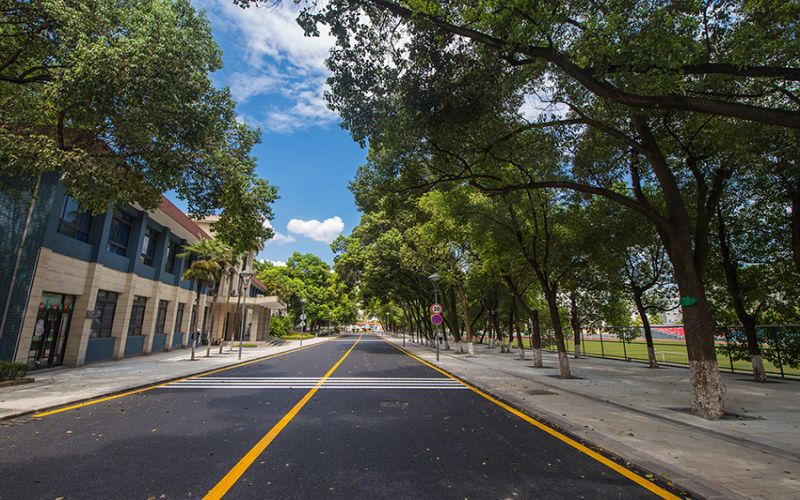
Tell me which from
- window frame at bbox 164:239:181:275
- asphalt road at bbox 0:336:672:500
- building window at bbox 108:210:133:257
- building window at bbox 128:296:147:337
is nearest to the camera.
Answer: asphalt road at bbox 0:336:672:500

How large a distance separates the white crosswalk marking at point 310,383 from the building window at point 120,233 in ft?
37.1

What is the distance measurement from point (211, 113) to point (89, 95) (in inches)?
104

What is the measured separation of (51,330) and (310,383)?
12.3m

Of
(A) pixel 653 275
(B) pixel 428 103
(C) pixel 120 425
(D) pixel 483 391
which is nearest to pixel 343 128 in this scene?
(B) pixel 428 103

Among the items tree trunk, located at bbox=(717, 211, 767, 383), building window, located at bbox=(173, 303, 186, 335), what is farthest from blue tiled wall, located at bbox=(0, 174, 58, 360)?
tree trunk, located at bbox=(717, 211, 767, 383)

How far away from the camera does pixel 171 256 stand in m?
26.7

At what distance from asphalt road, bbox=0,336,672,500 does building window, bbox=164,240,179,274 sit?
20.3 meters

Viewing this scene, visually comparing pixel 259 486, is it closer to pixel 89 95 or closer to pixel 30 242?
pixel 89 95

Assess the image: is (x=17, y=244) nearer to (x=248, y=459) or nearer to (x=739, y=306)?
(x=248, y=459)

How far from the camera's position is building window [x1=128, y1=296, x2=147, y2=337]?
71.7 feet

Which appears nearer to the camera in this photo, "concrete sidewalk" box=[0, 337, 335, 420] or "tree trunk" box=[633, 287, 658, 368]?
"concrete sidewalk" box=[0, 337, 335, 420]

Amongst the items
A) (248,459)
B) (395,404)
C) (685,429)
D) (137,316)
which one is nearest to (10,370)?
(248,459)

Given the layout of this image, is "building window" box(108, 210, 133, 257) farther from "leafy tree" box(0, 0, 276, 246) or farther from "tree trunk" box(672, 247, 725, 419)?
"tree trunk" box(672, 247, 725, 419)

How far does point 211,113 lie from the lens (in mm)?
10234
